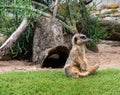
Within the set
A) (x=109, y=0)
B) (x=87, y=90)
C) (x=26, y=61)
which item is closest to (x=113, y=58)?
(x=26, y=61)

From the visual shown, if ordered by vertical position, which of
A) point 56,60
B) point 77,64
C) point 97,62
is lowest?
point 97,62

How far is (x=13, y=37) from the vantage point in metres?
8.94

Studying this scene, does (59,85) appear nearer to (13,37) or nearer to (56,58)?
(13,37)

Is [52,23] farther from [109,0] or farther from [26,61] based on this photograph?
[109,0]

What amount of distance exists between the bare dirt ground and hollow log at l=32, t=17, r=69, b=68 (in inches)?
12.0

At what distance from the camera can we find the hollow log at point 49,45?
29.3 feet

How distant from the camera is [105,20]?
12.9 metres

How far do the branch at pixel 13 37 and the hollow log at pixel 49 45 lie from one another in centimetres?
50

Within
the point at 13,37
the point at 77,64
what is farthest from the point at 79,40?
the point at 13,37

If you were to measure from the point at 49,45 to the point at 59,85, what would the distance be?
2.94 meters

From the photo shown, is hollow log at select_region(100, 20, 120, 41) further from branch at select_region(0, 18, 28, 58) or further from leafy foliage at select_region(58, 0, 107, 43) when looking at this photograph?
branch at select_region(0, 18, 28, 58)

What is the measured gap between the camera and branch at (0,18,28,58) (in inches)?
338

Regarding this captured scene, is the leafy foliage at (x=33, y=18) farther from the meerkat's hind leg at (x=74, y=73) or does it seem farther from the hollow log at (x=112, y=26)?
the meerkat's hind leg at (x=74, y=73)

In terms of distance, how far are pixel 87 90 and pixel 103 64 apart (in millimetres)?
2794
